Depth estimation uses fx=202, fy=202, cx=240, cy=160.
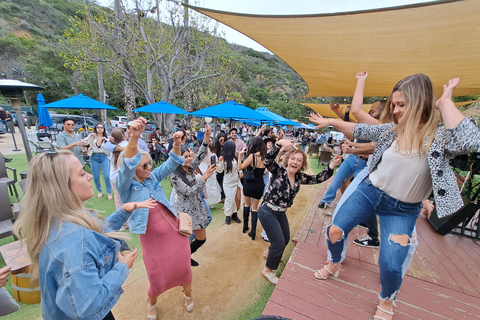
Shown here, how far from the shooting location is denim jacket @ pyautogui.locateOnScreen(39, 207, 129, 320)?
3.17 ft

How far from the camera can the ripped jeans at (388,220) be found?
1.58 m

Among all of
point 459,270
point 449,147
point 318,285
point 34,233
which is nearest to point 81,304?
point 34,233

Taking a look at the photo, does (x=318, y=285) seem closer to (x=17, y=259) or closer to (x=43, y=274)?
(x=43, y=274)

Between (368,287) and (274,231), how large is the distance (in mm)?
1121

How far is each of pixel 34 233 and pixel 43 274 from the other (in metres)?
0.21

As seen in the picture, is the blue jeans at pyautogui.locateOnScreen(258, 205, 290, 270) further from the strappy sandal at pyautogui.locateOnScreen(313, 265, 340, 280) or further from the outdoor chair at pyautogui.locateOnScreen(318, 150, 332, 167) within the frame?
the outdoor chair at pyautogui.locateOnScreen(318, 150, 332, 167)

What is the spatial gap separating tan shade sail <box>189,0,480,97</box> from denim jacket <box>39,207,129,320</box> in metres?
1.97

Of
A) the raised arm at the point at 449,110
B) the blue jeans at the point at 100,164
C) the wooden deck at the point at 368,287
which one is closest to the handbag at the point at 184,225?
the wooden deck at the point at 368,287

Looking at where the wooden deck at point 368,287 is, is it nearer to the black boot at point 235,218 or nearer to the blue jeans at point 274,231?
the blue jeans at point 274,231

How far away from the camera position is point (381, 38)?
1984mm

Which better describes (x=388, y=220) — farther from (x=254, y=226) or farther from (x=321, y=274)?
(x=254, y=226)

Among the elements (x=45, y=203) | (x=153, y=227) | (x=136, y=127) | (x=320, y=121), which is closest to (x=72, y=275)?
(x=45, y=203)

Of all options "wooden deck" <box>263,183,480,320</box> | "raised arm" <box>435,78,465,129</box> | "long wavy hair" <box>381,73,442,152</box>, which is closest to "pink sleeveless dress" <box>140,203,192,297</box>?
"wooden deck" <box>263,183,480,320</box>

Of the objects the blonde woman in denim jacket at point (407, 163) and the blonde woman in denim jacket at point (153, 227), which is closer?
the blonde woman in denim jacket at point (407, 163)
